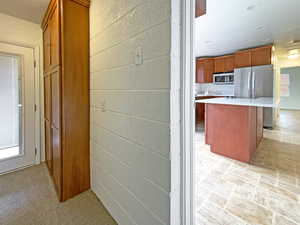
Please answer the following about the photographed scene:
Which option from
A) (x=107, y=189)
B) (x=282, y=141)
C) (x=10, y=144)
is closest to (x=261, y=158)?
(x=282, y=141)

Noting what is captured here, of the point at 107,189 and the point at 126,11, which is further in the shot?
the point at 107,189

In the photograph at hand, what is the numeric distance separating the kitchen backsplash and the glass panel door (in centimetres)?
609

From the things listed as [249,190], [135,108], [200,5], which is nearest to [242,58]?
[200,5]

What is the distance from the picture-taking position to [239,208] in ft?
5.32

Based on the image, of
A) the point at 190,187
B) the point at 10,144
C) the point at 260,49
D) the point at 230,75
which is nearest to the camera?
the point at 190,187

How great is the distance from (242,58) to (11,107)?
581 cm

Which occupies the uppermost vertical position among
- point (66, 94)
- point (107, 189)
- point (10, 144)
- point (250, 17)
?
point (250, 17)

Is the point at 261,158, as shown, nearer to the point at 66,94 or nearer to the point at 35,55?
the point at 66,94

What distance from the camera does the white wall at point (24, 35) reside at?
229cm

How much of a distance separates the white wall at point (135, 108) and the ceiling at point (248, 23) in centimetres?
174

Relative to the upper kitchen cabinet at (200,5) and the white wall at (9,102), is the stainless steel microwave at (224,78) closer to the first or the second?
the upper kitchen cabinet at (200,5)

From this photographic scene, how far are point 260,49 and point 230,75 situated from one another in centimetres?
117

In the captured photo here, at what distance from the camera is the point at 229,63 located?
18.5 ft

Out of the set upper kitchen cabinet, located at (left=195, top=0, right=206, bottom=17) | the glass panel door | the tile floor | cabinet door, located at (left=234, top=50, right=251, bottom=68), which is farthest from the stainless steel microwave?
the glass panel door
